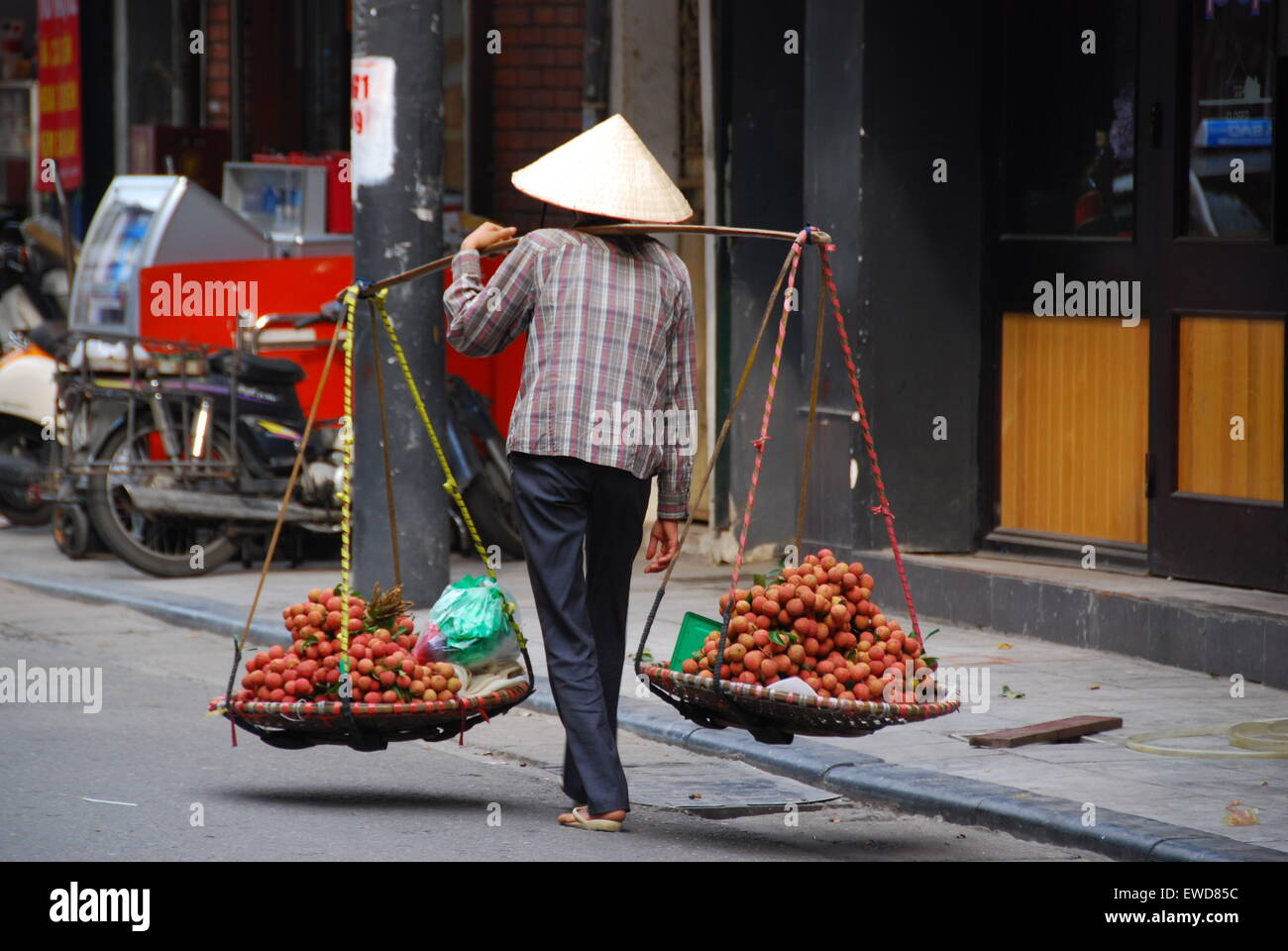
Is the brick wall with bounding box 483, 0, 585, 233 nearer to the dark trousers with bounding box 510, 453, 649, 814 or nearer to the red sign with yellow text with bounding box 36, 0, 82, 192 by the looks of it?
the red sign with yellow text with bounding box 36, 0, 82, 192

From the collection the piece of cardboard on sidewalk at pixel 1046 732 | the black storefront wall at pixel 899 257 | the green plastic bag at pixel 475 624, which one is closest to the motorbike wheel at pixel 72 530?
the black storefront wall at pixel 899 257

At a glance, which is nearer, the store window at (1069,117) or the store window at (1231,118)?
the store window at (1231,118)

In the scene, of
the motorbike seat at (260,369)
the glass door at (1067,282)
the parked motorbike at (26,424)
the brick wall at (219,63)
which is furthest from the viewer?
the brick wall at (219,63)

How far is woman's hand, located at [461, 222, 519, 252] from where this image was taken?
5.83 metres

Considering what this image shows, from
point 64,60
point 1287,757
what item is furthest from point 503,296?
point 64,60

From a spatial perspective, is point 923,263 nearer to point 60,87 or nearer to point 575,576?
point 575,576

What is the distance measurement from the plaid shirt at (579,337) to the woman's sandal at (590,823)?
983 millimetres

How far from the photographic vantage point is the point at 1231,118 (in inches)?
333

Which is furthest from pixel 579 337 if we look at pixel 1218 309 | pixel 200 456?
pixel 200 456

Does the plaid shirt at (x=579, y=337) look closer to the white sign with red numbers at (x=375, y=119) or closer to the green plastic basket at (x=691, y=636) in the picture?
the green plastic basket at (x=691, y=636)

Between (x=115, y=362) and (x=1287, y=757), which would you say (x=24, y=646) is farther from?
(x=1287, y=757)

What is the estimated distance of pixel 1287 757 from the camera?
6668 mm

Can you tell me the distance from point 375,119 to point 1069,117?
3170 millimetres

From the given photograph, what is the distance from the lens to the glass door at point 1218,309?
8328mm
